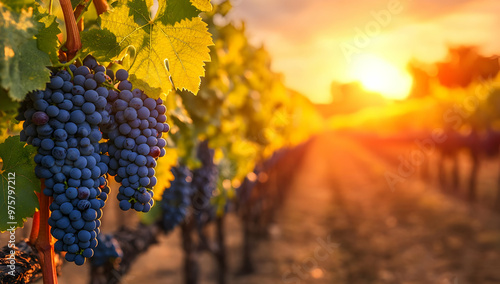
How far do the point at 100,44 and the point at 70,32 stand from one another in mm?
83

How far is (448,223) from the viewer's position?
35.2ft

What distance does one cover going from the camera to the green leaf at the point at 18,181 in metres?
1.05

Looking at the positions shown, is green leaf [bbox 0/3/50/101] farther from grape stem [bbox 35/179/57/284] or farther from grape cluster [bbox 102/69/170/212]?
grape stem [bbox 35/179/57/284]

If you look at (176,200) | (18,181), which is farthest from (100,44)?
(176,200)

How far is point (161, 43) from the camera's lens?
3.90ft

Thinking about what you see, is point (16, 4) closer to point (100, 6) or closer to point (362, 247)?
point (100, 6)

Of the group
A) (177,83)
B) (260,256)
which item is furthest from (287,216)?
(177,83)

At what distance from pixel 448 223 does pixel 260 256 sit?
18.6 feet

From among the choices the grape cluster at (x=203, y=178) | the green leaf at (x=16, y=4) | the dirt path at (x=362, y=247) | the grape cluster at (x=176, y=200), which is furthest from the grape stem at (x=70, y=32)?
the dirt path at (x=362, y=247)

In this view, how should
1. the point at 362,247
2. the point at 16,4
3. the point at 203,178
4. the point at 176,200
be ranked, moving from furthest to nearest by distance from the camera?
the point at 362,247 < the point at 203,178 < the point at 176,200 < the point at 16,4

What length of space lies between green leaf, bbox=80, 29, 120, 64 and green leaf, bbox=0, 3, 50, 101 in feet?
0.46

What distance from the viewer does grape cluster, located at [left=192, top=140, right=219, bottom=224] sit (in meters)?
4.26

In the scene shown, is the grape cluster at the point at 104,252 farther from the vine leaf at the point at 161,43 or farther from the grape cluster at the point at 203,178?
the grape cluster at the point at 203,178

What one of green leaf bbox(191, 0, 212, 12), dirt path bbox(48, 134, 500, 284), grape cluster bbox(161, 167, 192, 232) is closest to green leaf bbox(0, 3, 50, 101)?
green leaf bbox(191, 0, 212, 12)
